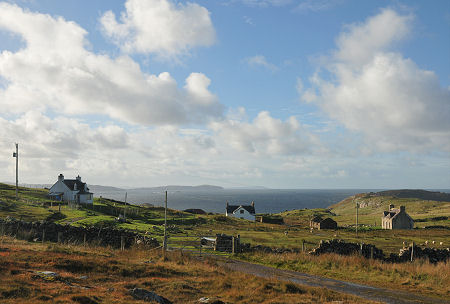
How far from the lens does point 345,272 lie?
29.1m

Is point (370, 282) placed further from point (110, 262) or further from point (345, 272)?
point (110, 262)

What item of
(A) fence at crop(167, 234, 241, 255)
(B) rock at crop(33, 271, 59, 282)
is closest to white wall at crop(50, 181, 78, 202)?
(A) fence at crop(167, 234, 241, 255)

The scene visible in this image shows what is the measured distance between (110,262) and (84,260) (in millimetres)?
1828

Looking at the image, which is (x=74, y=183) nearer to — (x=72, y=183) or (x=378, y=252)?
(x=72, y=183)

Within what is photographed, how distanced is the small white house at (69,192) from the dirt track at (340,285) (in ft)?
222

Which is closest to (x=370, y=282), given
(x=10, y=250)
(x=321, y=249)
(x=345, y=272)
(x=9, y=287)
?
(x=345, y=272)

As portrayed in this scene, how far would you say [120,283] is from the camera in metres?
20.3

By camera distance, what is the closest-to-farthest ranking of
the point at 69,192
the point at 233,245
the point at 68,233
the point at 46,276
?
the point at 46,276 → the point at 233,245 → the point at 68,233 → the point at 69,192

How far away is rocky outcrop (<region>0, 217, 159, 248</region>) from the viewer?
40562 mm

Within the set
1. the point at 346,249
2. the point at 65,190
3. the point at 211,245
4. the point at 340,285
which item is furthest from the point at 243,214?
the point at 340,285

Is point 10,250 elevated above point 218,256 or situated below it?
above

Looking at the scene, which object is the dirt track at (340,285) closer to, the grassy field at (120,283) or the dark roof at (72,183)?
the grassy field at (120,283)

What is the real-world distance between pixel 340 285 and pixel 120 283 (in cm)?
1551

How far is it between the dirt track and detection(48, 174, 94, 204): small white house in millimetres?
67806
